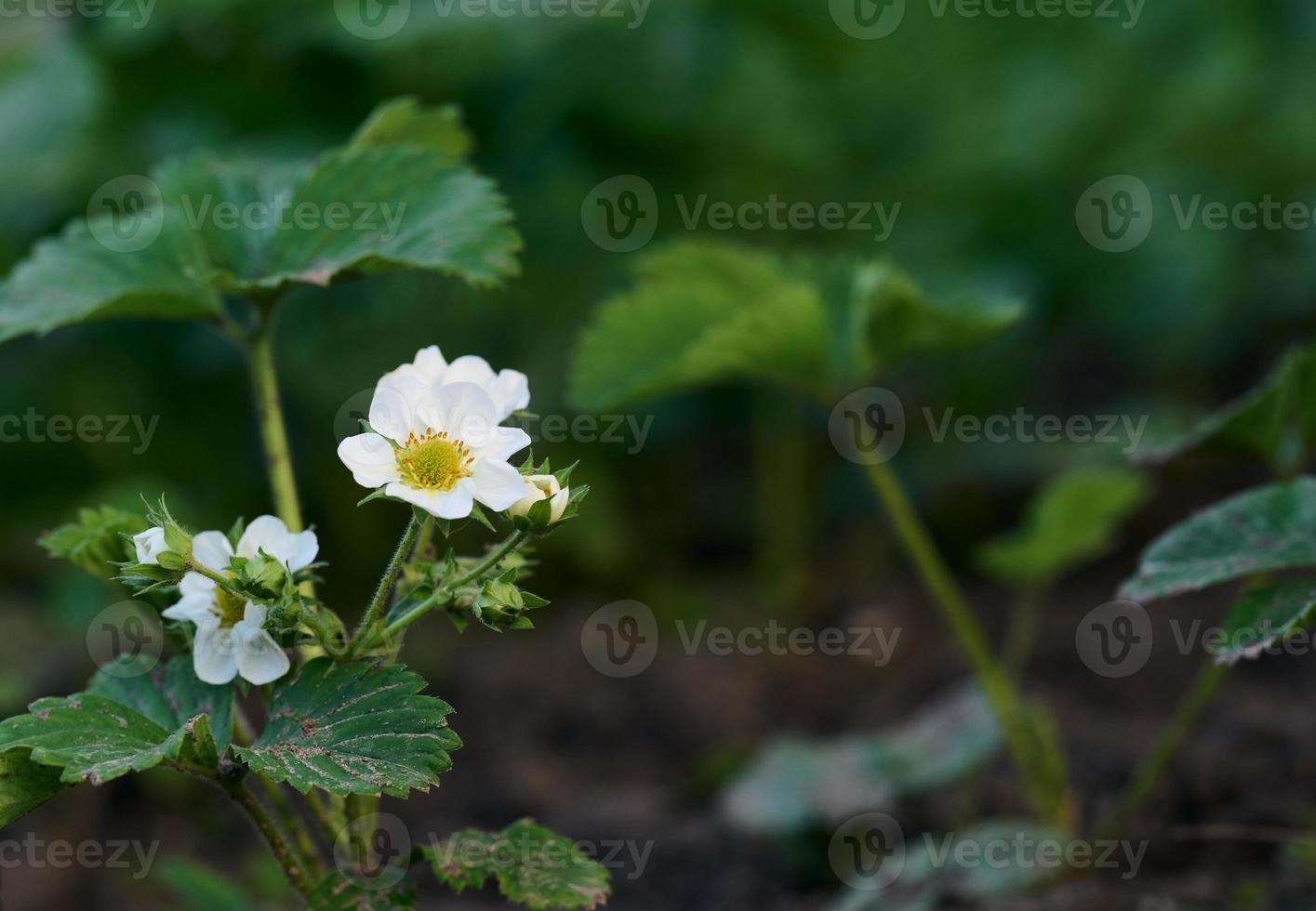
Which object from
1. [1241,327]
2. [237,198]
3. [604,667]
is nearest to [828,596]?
[604,667]

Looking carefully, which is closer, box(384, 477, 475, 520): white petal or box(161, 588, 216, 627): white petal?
box(384, 477, 475, 520): white petal

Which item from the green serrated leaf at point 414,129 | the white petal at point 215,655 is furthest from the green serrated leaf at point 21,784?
the green serrated leaf at point 414,129

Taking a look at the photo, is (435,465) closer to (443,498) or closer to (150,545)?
(443,498)

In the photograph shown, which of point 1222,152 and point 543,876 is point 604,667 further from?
point 1222,152

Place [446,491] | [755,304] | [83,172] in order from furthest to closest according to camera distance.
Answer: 1. [83,172]
2. [755,304]
3. [446,491]

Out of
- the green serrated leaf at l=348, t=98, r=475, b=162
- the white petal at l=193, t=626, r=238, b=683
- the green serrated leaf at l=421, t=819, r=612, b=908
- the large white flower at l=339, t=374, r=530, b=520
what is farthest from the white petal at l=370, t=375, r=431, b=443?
the green serrated leaf at l=348, t=98, r=475, b=162

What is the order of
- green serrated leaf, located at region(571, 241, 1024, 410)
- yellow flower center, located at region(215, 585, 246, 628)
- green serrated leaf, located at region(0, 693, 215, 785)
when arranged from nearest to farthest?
green serrated leaf, located at region(0, 693, 215, 785) → yellow flower center, located at region(215, 585, 246, 628) → green serrated leaf, located at region(571, 241, 1024, 410)

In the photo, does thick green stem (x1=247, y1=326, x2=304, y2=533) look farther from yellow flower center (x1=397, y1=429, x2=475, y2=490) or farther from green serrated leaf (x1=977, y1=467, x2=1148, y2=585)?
green serrated leaf (x1=977, y1=467, x2=1148, y2=585)
